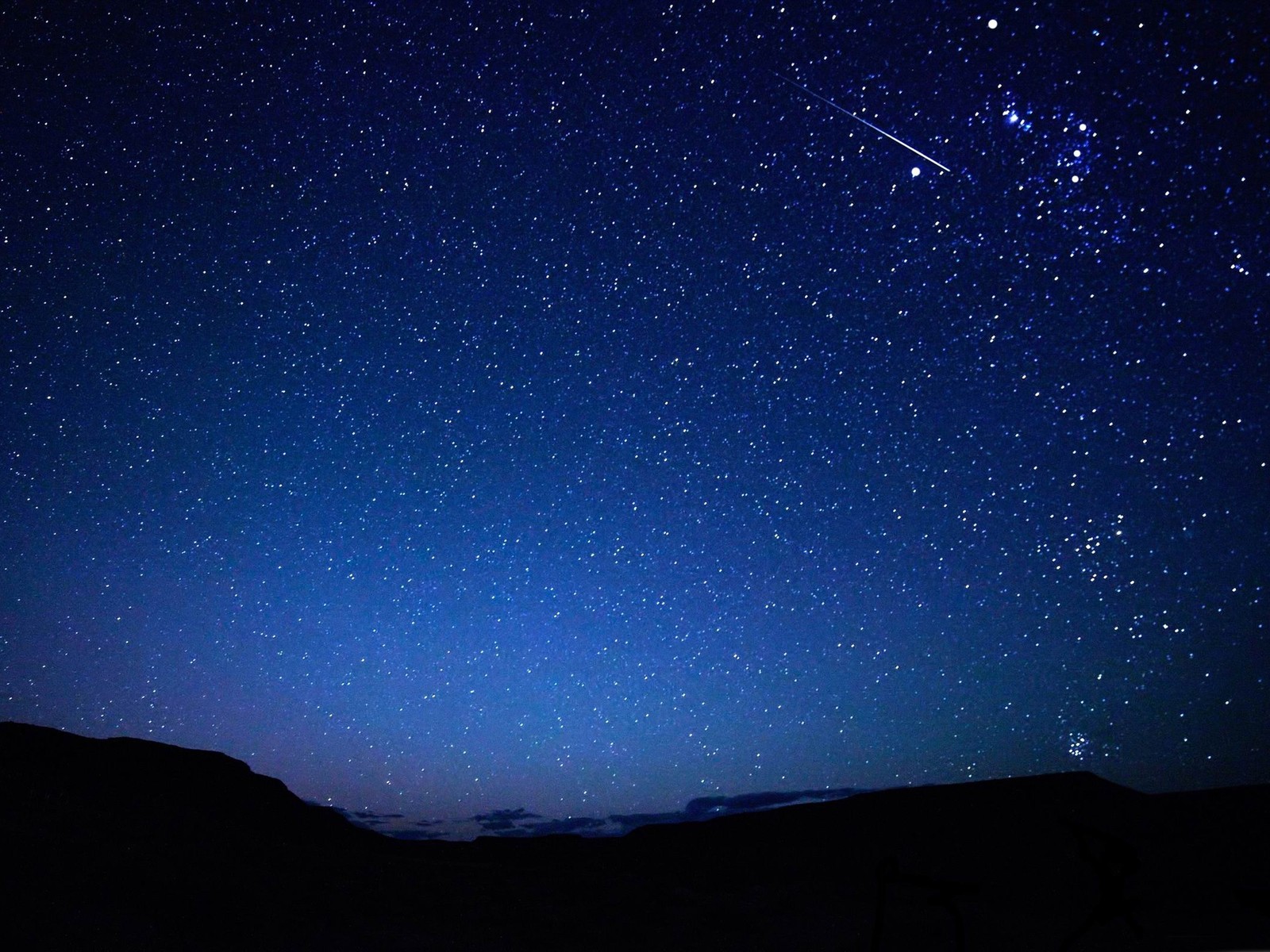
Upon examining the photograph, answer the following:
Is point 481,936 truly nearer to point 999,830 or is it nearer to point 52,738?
point 999,830

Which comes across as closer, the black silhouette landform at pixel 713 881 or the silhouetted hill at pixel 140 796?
the black silhouette landform at pixel 713 881

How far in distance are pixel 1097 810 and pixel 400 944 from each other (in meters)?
46.1

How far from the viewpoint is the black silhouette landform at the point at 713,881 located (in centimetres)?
2178

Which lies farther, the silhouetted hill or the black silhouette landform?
the silhouetted hill

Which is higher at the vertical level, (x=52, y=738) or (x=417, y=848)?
(x=52, y=738)

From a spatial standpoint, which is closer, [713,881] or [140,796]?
[713,881]

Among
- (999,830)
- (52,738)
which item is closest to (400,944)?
(999,830)

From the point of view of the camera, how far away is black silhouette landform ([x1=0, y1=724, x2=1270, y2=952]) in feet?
71.5

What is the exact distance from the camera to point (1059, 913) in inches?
1195

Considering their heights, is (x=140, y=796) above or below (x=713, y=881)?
above

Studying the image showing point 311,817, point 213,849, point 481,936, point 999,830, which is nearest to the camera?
point 481,936

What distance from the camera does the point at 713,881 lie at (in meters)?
37.3

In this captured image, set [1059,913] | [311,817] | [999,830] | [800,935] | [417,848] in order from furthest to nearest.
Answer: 1. [311,817]
2. [417,848]
3. [999,830]
4. [1059,913]
5. [800,935]

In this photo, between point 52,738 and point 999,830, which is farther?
point 52,738
